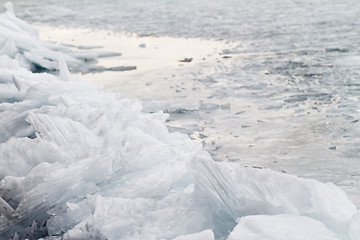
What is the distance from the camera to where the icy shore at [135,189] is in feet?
5.42

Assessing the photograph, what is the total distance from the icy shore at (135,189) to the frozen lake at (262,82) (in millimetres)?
599

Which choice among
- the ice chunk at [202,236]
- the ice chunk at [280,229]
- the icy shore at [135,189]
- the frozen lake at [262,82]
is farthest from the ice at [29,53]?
the ice chunk at [280,229]

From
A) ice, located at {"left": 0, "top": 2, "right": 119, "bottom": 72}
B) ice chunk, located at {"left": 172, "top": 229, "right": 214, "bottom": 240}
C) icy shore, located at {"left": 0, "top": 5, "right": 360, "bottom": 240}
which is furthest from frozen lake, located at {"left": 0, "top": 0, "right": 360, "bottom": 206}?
ice chunk, located at {"left": 172, "top": 229, "right": 214, "bottom": 240}

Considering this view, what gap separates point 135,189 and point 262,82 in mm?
2760

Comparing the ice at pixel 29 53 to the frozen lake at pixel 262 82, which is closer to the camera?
the frozen lake at pixel 262 82

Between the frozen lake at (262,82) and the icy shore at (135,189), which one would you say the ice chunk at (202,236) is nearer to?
the icy shore at (135,189)

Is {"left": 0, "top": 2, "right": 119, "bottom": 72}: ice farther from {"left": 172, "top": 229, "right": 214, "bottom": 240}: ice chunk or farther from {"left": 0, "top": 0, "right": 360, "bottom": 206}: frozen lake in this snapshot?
{"left": 172, "top": 229, "right": 214, "bottom": 240}: ice chunk

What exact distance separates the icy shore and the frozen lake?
0.60 m

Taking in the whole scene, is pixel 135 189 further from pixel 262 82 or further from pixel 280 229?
→ pixel 262 82

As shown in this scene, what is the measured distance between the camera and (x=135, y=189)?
212 cm

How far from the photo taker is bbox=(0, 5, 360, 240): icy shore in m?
1.65

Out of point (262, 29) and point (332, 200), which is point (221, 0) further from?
point (332, 200)

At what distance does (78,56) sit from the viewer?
645cm

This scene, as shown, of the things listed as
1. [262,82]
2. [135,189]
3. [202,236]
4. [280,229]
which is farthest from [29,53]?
[280,229]
